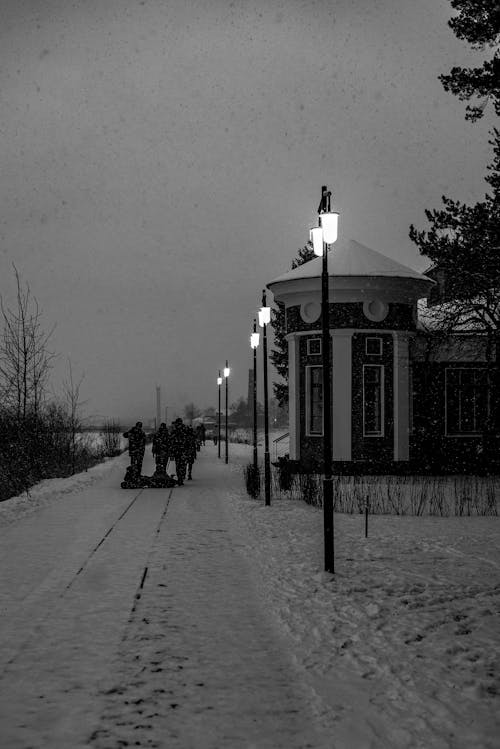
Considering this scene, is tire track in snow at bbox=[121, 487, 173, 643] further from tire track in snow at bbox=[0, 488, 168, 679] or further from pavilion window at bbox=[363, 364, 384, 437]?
pavilion window at bbox=[363, 364, 384, 437]

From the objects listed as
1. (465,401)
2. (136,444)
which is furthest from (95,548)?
→ (465,401)

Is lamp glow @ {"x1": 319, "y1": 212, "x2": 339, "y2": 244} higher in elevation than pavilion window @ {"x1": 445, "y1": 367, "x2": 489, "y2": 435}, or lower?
higher

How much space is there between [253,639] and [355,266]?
22712 mm

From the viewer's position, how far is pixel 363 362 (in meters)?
Answer: 28.7

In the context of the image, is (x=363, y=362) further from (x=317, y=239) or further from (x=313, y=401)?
(x=317, y=239)

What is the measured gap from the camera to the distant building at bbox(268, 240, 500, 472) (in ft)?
93.5

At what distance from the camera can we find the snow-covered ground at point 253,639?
514 centimetres

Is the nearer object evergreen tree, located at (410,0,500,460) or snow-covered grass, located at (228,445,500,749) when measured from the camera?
snow-covered grass, located at (228,445,500,749)

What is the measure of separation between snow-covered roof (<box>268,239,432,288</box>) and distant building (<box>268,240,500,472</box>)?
0.04m

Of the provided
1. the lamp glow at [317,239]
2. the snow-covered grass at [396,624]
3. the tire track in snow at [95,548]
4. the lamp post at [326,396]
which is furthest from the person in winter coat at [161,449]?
the lamp glow at [317,239]

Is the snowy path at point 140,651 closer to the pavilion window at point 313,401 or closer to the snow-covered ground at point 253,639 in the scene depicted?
the snow-covered ground at point 253,639

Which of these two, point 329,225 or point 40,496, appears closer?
point 329,225

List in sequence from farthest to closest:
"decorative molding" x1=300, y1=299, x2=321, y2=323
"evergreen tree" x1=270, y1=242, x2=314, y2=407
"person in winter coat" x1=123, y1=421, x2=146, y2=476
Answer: "evergreen tree" x1=270, y1=242, x2=314, y2=407
"decorative molding" x1=300, y1=299, x2=321, y2=323
"person in winter coat" x1=123, y1=421, x2=146, y2=476

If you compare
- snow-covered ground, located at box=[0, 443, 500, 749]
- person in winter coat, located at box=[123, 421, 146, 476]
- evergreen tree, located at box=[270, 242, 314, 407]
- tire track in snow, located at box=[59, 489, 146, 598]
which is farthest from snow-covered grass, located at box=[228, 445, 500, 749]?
evergreen tree, located at box=[270, 242, 314, 407]
